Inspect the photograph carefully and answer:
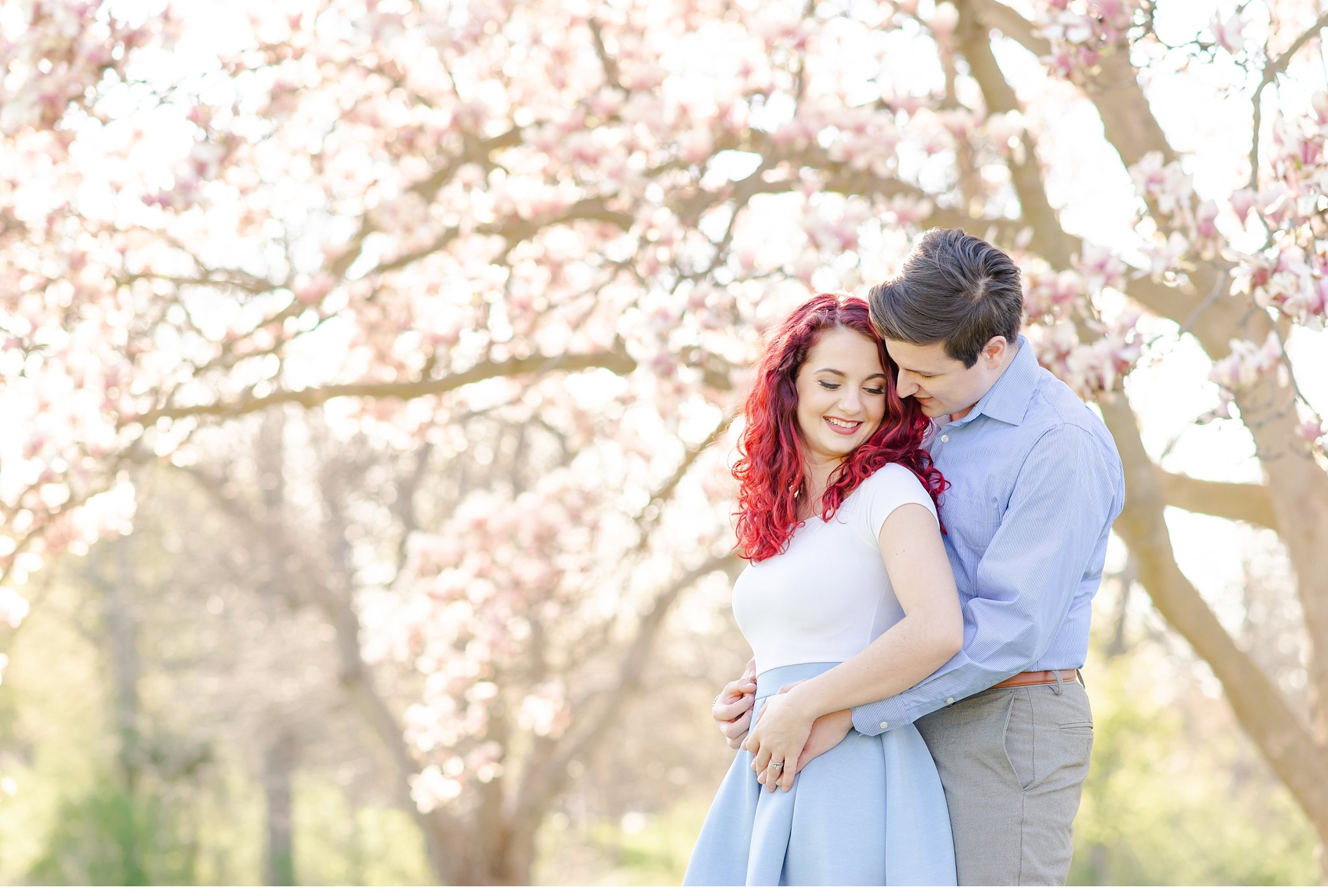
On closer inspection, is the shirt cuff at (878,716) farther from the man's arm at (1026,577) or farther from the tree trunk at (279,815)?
the tree trunk at (279,815)

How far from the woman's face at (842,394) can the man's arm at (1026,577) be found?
289 mm

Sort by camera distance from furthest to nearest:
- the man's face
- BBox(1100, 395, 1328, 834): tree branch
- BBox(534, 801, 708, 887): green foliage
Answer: BBox(534, 801, 708, 887): green foliage
BBox(1100, 395, 1328, 834): tree branch
the man's face

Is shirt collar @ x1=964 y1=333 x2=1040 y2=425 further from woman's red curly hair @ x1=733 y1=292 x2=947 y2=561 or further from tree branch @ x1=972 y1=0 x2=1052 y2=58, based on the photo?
tree branch @ x1=972 y1=0 x2=1052 y2=58

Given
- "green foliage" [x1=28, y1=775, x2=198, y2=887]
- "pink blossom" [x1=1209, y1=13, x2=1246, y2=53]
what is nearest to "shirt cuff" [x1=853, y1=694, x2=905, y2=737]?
"pink blossom" [x1=1209, y1=13, x2=1246, y2=53]

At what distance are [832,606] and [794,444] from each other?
0.30 meters

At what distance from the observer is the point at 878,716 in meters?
1.98

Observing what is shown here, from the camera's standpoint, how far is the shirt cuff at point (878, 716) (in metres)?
1.97

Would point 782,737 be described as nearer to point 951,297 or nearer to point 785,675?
point 785,675

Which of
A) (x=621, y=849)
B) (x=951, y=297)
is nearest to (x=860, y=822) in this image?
(x=951, y=297)

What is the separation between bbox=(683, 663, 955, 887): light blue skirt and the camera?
6.41 ft

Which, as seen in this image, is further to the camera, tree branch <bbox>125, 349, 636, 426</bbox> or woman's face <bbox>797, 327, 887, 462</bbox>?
tree branch <bbox>125, 349, 636, 426</bbox>

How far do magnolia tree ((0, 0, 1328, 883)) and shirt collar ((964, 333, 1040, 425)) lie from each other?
0.82 meters

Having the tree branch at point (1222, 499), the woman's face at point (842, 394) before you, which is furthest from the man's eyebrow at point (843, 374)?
the tree branch at point (1222, 499)

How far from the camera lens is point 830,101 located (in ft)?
14.3
